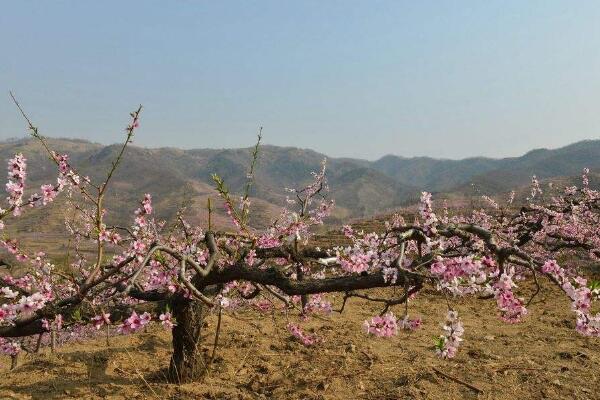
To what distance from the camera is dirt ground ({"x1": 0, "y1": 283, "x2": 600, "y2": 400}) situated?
6000mm

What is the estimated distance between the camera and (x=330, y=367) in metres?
6.90

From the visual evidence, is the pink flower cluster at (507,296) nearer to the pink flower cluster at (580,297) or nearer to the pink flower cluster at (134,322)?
the pink flower cluster at (580,297)

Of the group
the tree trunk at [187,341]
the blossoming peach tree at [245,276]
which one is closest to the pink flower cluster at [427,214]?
the blossoming peach tree at [245,276]

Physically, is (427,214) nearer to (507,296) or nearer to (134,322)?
(507,296)

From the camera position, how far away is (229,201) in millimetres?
5816

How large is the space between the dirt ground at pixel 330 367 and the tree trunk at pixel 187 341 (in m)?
0.19

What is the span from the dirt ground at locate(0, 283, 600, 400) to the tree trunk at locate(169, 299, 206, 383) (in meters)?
0.19

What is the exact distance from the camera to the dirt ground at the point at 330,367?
6000 millimetres

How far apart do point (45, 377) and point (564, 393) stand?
289 inches

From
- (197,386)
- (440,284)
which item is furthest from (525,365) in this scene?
(197,386)

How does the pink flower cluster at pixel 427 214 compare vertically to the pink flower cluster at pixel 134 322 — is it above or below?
above

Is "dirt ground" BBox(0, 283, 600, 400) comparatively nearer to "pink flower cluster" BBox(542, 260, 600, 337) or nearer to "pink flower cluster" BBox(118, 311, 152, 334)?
"pink flower cluster" BBox(118, 311, 152, 334)

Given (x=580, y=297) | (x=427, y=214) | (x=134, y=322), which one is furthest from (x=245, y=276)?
(x=580, y=297)

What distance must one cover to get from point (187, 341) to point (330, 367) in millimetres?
2302
